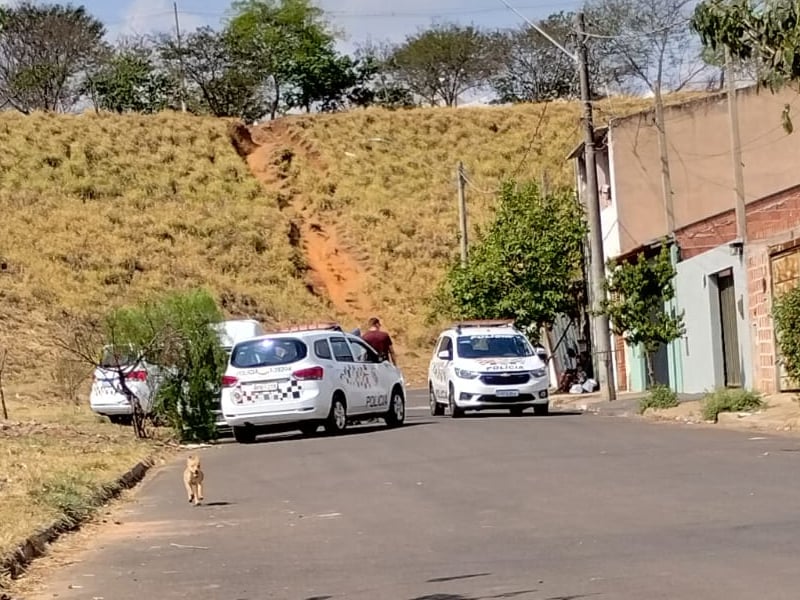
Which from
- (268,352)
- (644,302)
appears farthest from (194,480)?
(644,302)

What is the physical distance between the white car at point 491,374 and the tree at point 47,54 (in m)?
56.1

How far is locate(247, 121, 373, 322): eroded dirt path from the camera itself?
6347 centimetres

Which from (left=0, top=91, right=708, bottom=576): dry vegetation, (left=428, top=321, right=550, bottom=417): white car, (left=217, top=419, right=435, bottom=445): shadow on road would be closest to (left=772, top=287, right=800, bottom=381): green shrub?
(left=428, top=321, right=550, bottom=417): white car

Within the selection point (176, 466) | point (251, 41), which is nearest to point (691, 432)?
point (176, 466)

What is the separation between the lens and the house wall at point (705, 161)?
125 feet

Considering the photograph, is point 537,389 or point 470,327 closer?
point 537,389

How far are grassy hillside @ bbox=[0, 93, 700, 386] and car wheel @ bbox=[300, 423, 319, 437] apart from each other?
80.5ft

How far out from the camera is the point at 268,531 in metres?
11.9

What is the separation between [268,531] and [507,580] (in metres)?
3.47

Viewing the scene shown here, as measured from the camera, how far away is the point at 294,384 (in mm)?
23547

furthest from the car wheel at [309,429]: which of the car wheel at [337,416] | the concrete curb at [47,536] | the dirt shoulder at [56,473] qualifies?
the concrete curb at [47,536]

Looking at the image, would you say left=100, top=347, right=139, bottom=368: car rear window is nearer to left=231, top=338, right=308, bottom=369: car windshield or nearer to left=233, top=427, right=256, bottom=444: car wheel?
left=231, top=338, right=308, bottom=369: car windshield

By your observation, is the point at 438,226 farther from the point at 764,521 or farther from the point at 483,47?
the point at 764,521

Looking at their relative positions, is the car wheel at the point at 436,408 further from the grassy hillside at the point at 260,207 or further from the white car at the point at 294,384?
the grassy hillside at the point at 260,207
